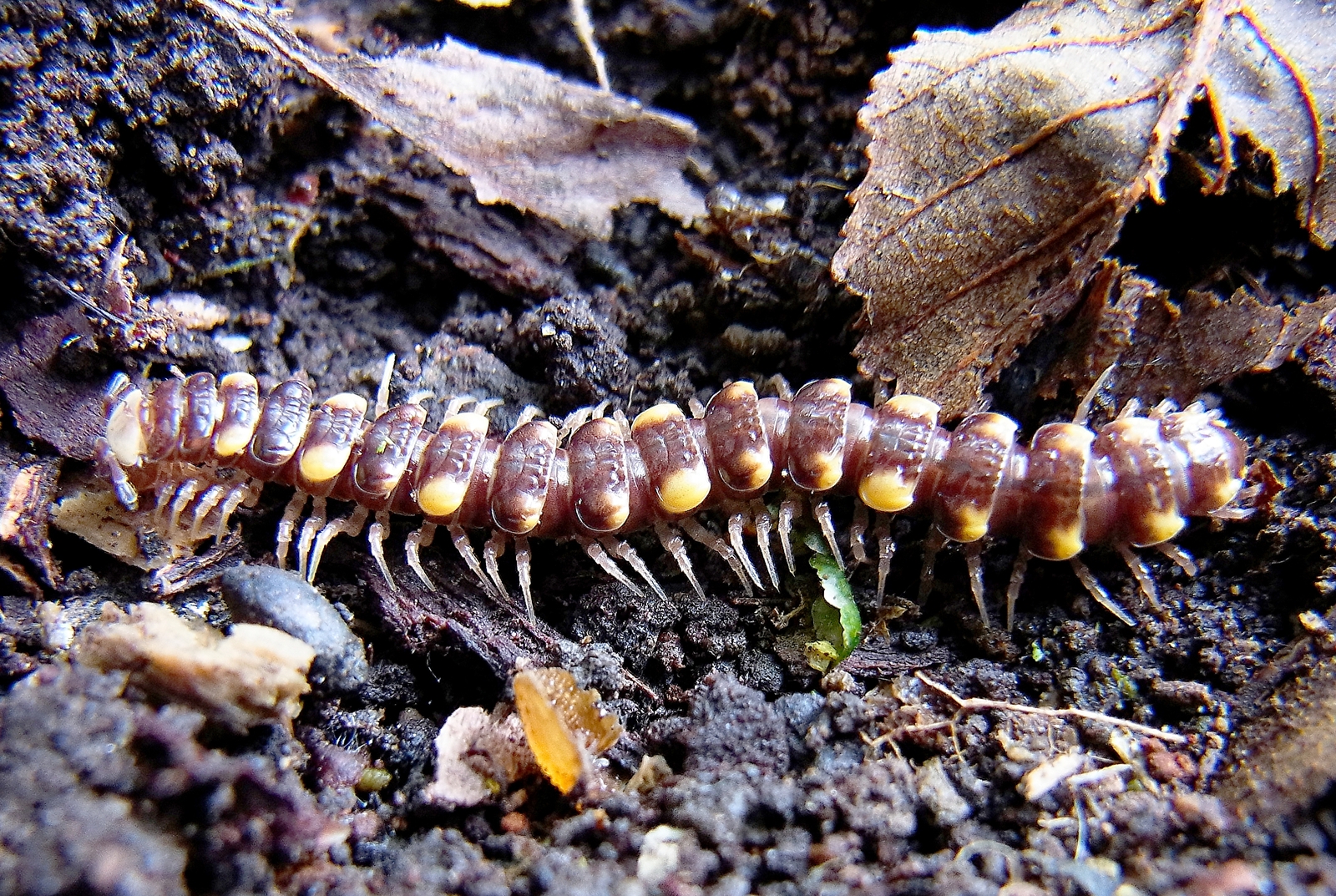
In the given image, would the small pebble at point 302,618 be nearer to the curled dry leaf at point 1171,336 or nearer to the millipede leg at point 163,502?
the millipede leg at point 163,502

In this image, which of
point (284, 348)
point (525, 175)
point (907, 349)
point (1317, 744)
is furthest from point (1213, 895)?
point (284, 348)

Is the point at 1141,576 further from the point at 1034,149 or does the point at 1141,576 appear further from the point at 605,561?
the point at 605,561

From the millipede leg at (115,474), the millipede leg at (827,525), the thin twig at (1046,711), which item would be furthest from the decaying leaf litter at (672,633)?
the millipede leg at (115,474)

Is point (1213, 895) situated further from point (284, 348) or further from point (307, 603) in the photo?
point (284, 348)

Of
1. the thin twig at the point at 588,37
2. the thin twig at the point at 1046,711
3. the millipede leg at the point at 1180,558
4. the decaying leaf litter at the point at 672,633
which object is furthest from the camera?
the thin twig at the point at 588,37

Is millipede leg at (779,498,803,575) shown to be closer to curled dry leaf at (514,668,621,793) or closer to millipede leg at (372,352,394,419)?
curled dry leaf at (514,668,621,793)

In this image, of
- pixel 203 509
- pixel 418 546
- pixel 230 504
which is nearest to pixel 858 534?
pixel 418 546
